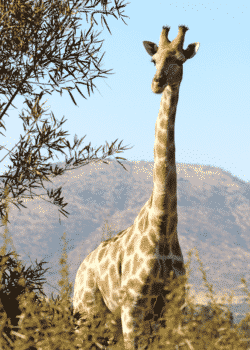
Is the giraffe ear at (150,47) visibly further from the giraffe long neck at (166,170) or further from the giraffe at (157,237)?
the giraffe long neck at (166,170)

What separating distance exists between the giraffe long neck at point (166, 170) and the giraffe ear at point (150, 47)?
2.82 ft

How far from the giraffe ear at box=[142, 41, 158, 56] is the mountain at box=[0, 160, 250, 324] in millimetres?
67449

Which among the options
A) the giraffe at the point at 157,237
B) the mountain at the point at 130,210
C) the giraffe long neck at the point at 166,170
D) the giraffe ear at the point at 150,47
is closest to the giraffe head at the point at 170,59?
the giraffe at the point at 157,237

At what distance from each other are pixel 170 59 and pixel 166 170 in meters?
1.41

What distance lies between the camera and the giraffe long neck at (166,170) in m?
4.67

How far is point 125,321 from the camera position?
4.47 metres

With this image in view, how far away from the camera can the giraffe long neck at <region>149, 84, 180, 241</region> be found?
4.67 meters

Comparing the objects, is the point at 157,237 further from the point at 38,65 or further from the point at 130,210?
the point at 130,210

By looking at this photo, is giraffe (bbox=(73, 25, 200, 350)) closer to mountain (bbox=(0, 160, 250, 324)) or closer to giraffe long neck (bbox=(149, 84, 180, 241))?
giraffe long neck (bbox=(149, 84, 180, 241))

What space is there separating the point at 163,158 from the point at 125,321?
6.74ft

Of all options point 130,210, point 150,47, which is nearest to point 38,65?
point 150,47

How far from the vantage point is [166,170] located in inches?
187

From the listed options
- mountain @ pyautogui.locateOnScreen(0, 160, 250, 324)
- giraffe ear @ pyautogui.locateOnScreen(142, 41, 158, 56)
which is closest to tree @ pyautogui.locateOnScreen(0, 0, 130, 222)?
giraffe ear @ pyautogui.locateOnScreen(142, 41, 158, 56)

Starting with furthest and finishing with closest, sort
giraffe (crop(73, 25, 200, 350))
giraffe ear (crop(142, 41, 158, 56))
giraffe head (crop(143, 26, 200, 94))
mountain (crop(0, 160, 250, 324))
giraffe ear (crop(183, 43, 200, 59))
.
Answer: mountain (crop(0, 160, 250, 324)) → giraffe ear (crop(142, 41, 158, 56)) → giraffe ear (crop(183, 43, 200, 59)) → giraffe head (crop(143, 26, 200, 94)) → giraffe (crop(73, 25, 200, 350))
